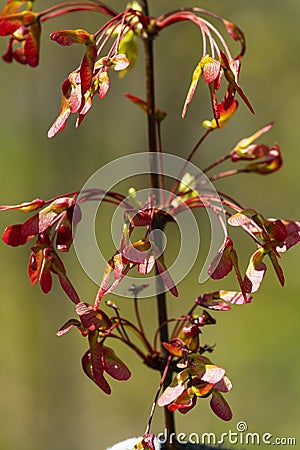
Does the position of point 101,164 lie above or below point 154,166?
above

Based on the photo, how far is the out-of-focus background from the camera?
299cm

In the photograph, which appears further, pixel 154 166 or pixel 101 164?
pixel 101 164

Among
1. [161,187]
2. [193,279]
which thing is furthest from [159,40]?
[161,187]

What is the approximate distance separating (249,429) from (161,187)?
196cm

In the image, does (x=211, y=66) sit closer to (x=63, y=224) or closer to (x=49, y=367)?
(x=63, y=224)

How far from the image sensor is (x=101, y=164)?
315 cm

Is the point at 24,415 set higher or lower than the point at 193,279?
lower

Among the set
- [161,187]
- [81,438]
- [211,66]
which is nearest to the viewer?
[211,66]

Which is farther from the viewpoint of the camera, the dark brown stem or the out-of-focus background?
the out-of-focus background

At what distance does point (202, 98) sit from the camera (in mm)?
3098

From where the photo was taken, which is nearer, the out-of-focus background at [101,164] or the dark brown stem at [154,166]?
the dark brown stem at [154,166]

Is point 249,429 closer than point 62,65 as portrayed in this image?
Yes

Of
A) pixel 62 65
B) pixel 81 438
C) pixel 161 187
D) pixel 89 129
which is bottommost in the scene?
pixel 81 438

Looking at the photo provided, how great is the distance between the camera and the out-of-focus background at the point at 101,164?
118 inches
